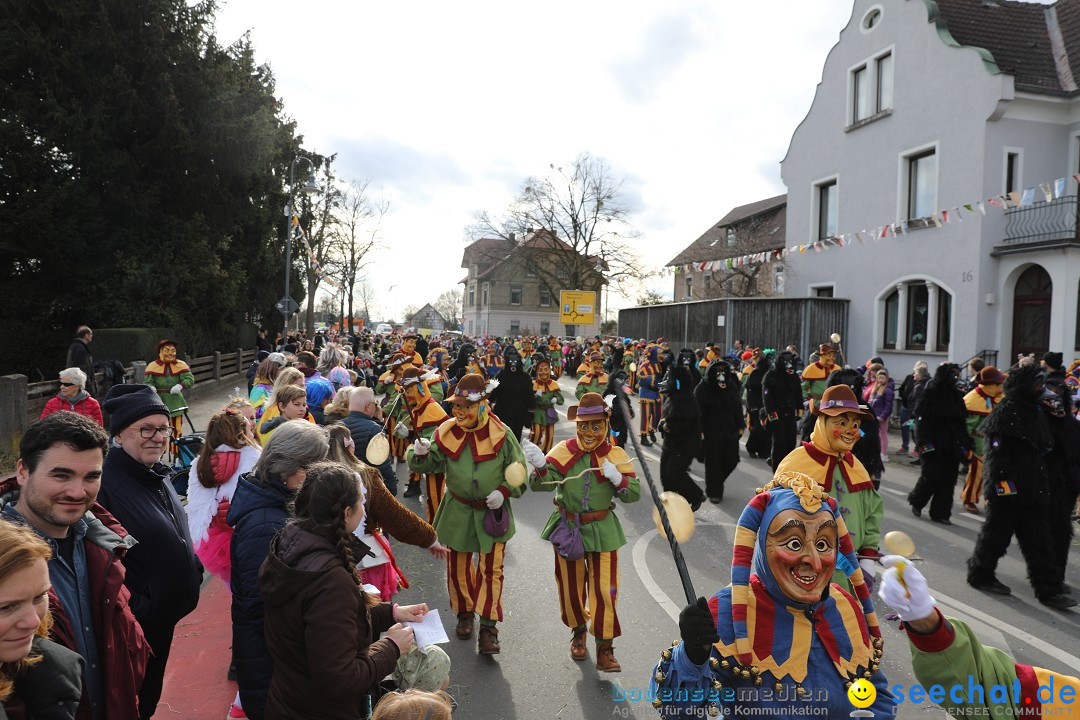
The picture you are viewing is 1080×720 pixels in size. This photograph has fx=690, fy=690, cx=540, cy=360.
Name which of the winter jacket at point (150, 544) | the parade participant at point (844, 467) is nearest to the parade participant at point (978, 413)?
the parade participant at point (844, 467)

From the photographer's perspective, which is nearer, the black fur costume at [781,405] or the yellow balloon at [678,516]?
the yellow balloon at [678,516]

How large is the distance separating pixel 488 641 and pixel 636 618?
49.7 inches

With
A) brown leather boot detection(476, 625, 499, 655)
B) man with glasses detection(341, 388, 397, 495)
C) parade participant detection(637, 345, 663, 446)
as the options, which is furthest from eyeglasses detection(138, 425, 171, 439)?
parade participant detection(637, 345, 663, 446)

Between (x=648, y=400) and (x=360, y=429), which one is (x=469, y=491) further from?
(x=648, y=400)

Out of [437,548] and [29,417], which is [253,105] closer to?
[29,417]

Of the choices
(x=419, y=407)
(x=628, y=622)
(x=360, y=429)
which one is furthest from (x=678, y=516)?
(x=419, y=407)

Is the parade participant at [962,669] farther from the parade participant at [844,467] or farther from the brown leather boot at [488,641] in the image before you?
the brown leather boot at [488,641]

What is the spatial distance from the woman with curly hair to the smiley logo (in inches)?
96.5

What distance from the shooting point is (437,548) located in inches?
159

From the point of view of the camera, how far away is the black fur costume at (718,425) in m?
9.21

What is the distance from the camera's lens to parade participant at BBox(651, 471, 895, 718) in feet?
7.93

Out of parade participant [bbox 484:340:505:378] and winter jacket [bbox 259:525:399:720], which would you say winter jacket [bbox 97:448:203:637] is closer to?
winter jacket [bbox 259:525:399:720]

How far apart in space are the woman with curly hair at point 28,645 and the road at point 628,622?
2.63 m

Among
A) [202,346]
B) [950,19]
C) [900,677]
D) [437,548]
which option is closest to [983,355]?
[950,19]
